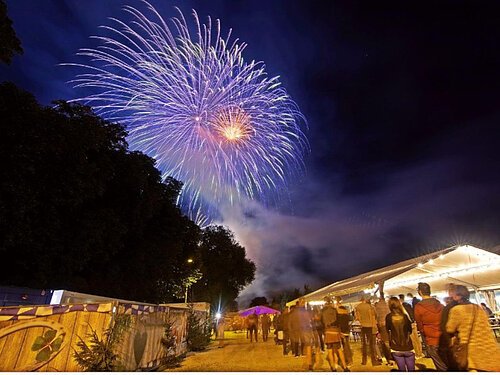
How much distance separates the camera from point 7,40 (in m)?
9.67

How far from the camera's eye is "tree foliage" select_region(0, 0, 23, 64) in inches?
372

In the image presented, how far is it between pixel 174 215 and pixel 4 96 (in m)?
13.0

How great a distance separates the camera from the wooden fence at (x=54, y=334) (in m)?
6.33

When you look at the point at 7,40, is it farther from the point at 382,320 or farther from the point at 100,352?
the point at 382,320

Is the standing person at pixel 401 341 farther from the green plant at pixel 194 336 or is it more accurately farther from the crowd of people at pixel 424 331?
the green plant at pixel 194 336

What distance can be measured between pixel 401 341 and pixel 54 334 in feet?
23.5

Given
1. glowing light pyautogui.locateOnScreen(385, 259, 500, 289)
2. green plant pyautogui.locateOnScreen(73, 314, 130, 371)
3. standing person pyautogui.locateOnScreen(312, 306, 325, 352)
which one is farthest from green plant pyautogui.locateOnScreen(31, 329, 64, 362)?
glowing light pyautogui.locateOnScreen(385, 259, 500, 289)

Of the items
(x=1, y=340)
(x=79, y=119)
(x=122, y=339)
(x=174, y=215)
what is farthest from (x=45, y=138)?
(x=174, y=215)

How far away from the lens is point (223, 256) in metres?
47.8

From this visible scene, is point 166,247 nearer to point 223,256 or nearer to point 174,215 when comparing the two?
point 174,215

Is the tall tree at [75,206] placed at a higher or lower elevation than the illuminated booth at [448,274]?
higher

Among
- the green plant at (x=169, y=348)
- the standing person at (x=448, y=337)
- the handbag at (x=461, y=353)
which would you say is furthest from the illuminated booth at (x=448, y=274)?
the green plant at (x=169, y=348)

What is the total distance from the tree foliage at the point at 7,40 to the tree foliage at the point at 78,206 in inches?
49.1

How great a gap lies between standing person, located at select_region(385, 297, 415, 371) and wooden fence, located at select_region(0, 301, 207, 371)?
19.3 ft
